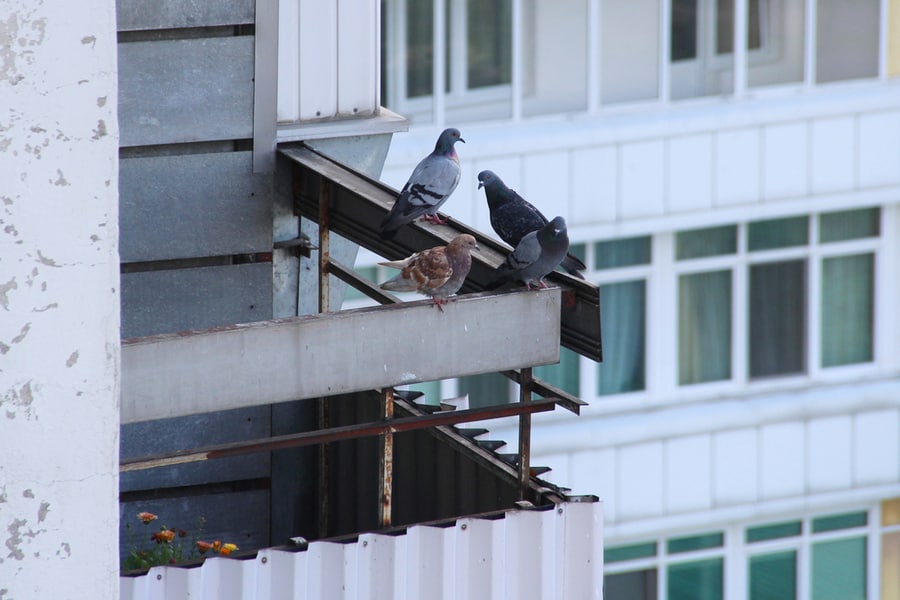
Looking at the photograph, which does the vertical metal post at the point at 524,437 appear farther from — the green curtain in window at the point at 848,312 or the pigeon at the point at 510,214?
the green curtain in window at the point at 848,312

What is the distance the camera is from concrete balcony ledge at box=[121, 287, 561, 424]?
4898 mm

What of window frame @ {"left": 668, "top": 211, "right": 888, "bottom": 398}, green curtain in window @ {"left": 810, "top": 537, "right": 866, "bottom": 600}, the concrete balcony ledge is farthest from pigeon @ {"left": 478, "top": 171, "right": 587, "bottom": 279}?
green curtain in window @ {"left": 810, "top": 537, "right": 866, "bottom": 600}

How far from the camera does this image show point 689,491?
55.6 ft

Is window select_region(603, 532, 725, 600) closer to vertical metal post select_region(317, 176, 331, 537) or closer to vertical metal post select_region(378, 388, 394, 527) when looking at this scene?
vertical metal post select_region(317, 176, 331, 537)

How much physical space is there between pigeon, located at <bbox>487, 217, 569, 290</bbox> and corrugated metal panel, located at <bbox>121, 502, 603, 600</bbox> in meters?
0.79

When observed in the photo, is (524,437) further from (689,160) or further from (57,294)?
(689,160)

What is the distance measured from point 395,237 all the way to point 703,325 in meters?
11.5

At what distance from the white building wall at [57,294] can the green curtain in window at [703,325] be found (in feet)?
45.9

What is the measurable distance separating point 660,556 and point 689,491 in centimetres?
84

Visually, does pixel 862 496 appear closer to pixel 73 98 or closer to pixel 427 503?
pixel 427 503

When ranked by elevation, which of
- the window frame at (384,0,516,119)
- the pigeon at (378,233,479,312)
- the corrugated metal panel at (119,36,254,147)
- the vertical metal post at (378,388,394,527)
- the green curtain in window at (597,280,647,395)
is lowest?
the vertical metal post at (378,388,394,527)

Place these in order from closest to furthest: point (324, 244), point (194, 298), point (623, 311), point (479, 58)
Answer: point (324, 244) < point (194, 298) < point (479, 58) < point (623, 311)

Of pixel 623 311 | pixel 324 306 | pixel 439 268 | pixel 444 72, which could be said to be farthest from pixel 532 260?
pixel 623 311

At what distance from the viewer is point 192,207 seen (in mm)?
7422
